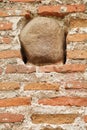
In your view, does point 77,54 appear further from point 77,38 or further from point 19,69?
point 19,69

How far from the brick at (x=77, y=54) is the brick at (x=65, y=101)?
0.25m

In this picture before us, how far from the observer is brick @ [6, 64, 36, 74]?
2582mm

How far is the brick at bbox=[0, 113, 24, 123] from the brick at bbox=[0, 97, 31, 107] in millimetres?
58

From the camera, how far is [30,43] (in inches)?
104

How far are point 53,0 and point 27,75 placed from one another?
0.50m

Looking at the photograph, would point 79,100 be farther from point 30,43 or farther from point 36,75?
point 30,43

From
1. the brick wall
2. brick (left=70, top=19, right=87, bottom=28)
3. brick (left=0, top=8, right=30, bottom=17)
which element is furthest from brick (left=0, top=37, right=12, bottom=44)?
brick (left=70, top=19, right=87, bottom=28)

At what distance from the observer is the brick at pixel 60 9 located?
8.86 ft

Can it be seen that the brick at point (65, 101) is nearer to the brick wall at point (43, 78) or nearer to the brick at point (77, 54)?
the brick wall at point (43, 78)

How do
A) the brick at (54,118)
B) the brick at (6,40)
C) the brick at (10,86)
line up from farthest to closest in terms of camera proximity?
the brick at (6,40) → the brick at (10,86) → the brick at (54,118)

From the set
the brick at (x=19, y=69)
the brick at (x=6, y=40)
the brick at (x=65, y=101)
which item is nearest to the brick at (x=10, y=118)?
the brick at (x=65, y=101)

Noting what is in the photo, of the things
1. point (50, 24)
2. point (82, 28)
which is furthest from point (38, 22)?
point (82, 28)

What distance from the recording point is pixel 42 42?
2.62 meters

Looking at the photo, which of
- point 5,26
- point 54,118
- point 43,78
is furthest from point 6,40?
point 54,118
